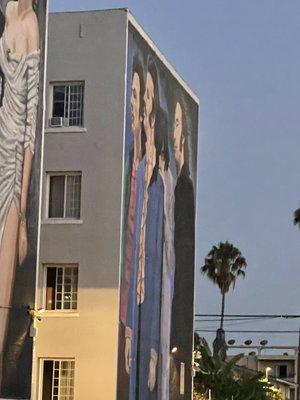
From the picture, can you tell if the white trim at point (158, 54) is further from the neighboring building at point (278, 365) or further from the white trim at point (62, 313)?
the neighboring building at point (278, 365)

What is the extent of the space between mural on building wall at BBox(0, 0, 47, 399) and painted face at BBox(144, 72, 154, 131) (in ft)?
37.8

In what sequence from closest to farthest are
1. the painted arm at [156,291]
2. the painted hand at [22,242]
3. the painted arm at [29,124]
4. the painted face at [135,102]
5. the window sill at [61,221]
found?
the painted hand at [22,242] → the painted arm at [29,124] → the window sill at [61,221] → the painted face at [135,102] → the painted arm at [156,291]

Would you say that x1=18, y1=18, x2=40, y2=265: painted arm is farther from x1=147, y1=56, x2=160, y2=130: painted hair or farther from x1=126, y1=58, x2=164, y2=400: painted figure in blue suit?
x1=147, y1=56, x2=160, y2=130: painted hair

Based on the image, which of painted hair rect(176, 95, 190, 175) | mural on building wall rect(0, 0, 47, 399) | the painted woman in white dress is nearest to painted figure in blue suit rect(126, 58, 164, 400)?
painted hair rect(176, 95, 190, 175)

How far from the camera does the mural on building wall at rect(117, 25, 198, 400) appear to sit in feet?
158

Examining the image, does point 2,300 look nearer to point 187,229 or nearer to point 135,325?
point 135,325

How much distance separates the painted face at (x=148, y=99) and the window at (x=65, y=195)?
15.2 ft

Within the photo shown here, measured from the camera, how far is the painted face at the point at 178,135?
56531 mm

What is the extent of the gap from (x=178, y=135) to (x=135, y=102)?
8311 mm

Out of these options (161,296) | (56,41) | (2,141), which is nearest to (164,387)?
(161,296)

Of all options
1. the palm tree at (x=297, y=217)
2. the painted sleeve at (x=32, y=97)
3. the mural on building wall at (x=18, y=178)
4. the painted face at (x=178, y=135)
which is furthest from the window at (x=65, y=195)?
the palm tree at (x=297, y=217)

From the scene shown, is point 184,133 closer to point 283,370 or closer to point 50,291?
point 50,291

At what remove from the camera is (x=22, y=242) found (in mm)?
38188

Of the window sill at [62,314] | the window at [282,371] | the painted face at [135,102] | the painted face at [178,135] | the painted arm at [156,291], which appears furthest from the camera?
the window at [282,371]
